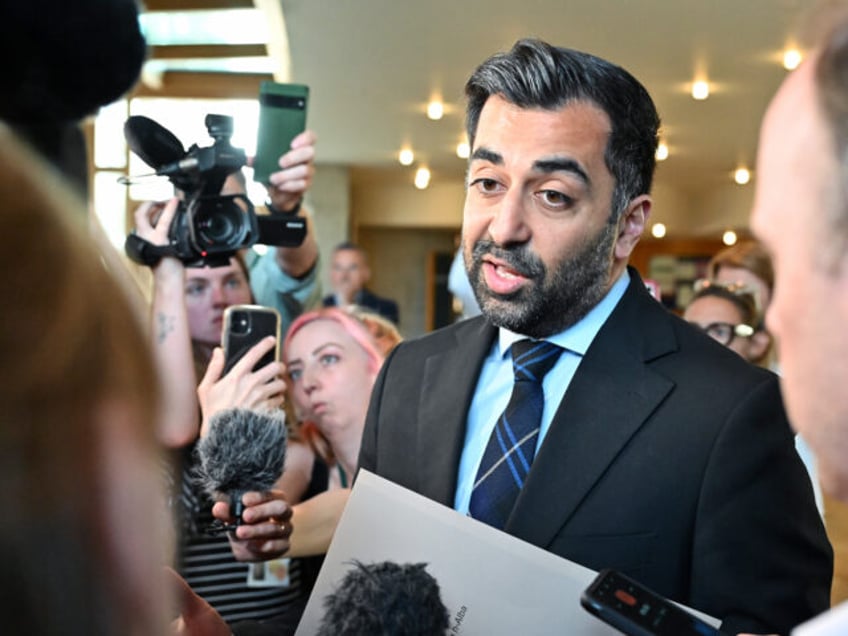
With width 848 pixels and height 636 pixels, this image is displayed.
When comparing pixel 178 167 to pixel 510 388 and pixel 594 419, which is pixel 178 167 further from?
pixel 594 419

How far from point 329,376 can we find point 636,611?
143 cm

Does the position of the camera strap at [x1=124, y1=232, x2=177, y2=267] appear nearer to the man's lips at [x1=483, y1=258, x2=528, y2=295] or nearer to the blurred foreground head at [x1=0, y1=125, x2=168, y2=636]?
the man's lips at [x1=483, y1=258, x2=528, y2=295]

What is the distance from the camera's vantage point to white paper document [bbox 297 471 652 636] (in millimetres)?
1248

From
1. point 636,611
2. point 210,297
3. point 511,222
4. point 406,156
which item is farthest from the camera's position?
point 406,156

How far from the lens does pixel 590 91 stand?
5.11 ft

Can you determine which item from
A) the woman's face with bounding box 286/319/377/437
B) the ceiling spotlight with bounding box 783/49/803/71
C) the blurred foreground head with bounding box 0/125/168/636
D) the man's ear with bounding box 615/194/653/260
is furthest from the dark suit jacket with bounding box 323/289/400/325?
the blurred foreground head with bounding box 0/125/168/636

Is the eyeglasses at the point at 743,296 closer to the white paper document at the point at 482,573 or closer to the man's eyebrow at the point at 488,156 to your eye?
the man's eyebrow at the point at 488,156

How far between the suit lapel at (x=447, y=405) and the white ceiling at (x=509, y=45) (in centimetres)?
430

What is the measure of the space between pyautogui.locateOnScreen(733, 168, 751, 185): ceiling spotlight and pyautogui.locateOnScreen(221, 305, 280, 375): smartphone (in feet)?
41.4

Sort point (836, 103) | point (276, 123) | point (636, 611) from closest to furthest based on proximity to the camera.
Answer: point (836, 103) → point (636, 611) → point (276, 123)

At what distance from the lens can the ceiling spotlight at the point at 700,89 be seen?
8.90 m

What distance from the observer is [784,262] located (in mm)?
772

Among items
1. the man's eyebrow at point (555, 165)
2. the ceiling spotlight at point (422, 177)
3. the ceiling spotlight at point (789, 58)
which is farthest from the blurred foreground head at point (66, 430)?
the ceiling spotlight at point (422, 177)

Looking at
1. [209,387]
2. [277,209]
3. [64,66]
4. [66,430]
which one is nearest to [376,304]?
[277,209]
